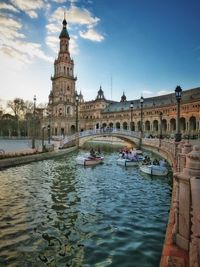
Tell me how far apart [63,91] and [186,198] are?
373ft

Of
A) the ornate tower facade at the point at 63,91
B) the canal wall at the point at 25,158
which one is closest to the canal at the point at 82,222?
the canal wall at the point at 25,158

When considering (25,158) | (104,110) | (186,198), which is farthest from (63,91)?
(186,198)

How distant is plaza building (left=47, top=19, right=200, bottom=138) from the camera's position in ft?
293

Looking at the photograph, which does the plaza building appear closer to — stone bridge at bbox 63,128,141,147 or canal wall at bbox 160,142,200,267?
stone bridge at bbox 63,128,141,147

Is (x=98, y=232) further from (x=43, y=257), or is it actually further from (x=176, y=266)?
(x=176, y=266)

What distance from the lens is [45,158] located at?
3712 centimetres

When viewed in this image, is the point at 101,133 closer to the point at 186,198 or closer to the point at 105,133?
the point at 105,133

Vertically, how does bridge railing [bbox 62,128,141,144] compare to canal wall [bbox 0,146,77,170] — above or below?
above

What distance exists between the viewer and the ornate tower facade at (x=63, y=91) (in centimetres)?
11438

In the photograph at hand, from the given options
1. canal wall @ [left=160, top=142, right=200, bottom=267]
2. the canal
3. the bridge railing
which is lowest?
the canal

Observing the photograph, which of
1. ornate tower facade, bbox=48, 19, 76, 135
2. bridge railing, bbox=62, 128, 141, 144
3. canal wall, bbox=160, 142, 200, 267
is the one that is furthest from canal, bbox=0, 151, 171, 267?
ornate tower facade, bbox=48, 19, 76, 135

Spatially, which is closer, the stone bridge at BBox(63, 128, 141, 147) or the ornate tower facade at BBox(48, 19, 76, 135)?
the stone bridge at BBox(63, 128, 141, 147)

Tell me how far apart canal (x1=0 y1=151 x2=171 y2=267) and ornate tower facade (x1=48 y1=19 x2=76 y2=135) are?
92.8 metres

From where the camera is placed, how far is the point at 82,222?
12.4 metres
